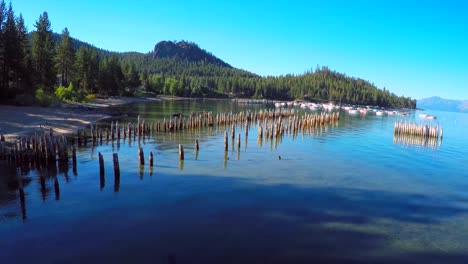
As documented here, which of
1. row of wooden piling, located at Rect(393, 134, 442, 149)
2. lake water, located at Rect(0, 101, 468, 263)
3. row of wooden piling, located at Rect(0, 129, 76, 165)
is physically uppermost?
row of wooden piling, located at Rect(0, 129, 76, 165)

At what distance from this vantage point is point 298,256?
13594 mm

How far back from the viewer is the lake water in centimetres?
1366

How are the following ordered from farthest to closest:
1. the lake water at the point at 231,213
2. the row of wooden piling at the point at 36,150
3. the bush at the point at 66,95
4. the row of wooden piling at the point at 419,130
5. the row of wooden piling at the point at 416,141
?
1. the bush at the point at 66,95
2. the row of wooden piling at the point at 419,130
3. the row of wooden piling at the point at 416,141
4. the row of wooden piling at the point at 36,150
5. the lake water at the point at 231,213

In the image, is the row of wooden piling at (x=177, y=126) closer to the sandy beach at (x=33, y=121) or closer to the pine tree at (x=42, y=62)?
the sandy beach at (x=33, y=121)

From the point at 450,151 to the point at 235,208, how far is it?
40.8 m

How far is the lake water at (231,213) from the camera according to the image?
44.8 feet

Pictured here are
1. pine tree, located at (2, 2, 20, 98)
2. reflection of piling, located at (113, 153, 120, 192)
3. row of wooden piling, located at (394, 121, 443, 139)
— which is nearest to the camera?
reflection of piling, located at (113, 153, 120, 192)

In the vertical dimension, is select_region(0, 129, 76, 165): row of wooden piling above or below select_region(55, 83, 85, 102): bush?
below

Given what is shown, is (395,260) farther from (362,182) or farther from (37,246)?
(37,246)

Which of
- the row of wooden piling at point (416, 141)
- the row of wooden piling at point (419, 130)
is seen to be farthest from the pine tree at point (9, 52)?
the row of wooden piling at point (419, 130)

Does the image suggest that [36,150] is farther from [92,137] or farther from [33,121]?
[33,121]

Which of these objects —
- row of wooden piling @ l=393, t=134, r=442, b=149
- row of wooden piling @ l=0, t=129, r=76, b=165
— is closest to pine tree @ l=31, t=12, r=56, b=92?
row of wooden piling @ l=0, t=129, r=76, b=165

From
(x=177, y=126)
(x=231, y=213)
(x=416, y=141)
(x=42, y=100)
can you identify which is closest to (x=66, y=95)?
(x=42, y=100)

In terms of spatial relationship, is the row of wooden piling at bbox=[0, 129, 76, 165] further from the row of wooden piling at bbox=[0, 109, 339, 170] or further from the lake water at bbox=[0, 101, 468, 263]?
the lake water at bbox=[0, 101, 468, 263]
